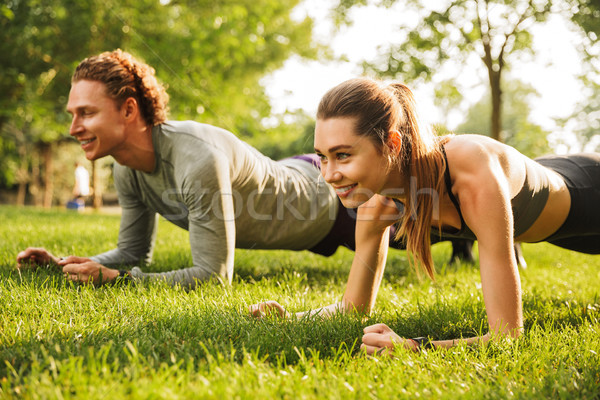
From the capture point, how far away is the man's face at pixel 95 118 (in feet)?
10.3

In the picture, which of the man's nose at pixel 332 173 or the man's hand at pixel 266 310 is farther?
the man's hand at pixel 266 310

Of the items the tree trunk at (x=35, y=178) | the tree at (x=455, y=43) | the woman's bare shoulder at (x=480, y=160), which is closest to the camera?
the woman's bare shoulder at (x=480, y=160)

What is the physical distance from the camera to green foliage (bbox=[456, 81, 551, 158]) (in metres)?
13.3

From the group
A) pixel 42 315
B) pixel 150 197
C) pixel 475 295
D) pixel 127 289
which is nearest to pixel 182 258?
pixel 150 197

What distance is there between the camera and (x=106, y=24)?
12.0 metres

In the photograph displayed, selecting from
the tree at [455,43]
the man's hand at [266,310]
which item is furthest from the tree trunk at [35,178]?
the man's hand at [266,310]

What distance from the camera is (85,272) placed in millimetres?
2885

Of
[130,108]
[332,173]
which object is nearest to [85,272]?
[130,108]

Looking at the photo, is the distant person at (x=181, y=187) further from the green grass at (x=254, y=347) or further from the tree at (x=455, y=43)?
the tree at (x=455, y=43)

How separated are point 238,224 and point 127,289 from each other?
103 cm

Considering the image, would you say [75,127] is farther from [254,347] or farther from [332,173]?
[254,347]

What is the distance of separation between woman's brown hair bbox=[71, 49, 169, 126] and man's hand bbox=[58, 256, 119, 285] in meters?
1.03

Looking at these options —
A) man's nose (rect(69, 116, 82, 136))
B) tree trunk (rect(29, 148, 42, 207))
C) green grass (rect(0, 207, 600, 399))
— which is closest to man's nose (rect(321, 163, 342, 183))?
green grass (rect(0, 207, 600, 399))

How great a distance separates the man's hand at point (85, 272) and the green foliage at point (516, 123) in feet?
40.9
